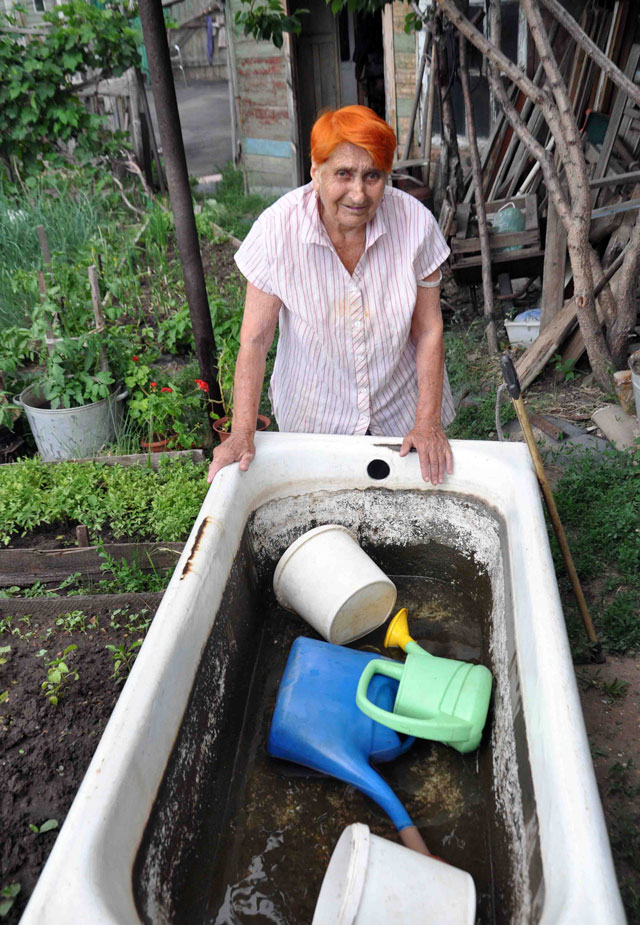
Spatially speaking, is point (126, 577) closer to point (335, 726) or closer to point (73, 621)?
point (73, 621)

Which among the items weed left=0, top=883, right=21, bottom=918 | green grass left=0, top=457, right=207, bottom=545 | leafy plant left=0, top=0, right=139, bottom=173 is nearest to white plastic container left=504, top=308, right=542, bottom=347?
green grass left=0, top=457, right=207, bottom=545

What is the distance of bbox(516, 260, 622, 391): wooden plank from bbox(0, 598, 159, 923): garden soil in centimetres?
248

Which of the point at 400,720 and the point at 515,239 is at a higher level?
the point at 400,720

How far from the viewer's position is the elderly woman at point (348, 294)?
5.73 ft

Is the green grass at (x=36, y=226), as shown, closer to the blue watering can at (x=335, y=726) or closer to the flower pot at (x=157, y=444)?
the flower pot at (x=157, y=444)

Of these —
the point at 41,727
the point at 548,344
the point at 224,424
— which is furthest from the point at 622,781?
the point at 548,344

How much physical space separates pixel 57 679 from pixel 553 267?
124 inches

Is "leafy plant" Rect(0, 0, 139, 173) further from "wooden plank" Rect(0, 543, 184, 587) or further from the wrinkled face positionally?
the wrinkled face

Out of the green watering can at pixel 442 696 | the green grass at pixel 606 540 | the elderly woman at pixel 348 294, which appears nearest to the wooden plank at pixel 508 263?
the green grass at pixel 606 540

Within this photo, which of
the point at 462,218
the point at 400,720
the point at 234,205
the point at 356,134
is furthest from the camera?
the point at 234,205

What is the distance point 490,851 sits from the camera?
144cm

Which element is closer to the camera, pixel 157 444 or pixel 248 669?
pixel 248 669

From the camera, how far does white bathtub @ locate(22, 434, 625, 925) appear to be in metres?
1.07

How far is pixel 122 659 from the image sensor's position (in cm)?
218
